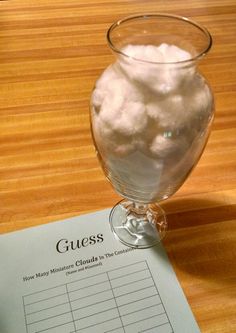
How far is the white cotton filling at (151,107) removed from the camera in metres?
0.29

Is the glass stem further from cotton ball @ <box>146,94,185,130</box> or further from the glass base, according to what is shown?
cotton ball @ <box>146,94,185,130</box>

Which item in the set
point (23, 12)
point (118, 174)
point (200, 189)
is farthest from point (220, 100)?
point (23, 12)

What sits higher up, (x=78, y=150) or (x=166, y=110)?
(x=78, y=150)

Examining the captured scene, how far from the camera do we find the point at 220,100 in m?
0.56

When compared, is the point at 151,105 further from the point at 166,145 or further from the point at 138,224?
the point at 138,224

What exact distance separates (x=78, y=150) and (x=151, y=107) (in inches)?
8.3

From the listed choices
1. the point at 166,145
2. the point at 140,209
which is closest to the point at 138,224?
the point at 140,209

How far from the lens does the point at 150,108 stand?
0.29 meters

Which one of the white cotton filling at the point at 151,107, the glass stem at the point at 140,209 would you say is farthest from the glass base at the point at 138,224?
the white cotton filling at the point at 151,107

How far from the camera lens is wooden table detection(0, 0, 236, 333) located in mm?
386

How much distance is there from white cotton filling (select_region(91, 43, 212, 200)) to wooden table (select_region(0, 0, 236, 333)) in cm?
13

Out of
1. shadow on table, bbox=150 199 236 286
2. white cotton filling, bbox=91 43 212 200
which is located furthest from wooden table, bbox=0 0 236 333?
white cotton filling, bbox=91 43 212 200

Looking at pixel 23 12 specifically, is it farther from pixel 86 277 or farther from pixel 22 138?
pixel 86 277

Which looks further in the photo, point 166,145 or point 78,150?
point 78,150
